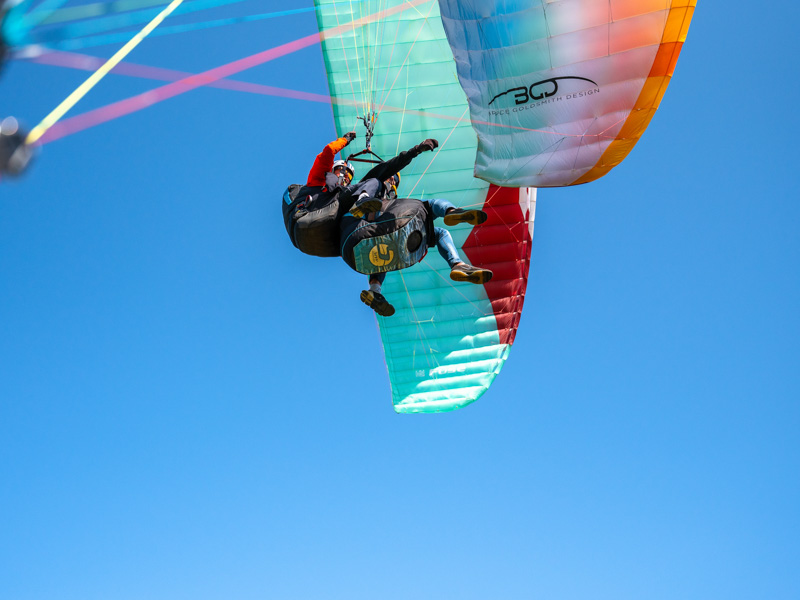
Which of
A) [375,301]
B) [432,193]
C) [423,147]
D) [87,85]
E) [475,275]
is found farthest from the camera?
[432,193]

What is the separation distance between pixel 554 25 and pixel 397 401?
4.13 metres

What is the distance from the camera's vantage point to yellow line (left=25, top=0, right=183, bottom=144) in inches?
77.5

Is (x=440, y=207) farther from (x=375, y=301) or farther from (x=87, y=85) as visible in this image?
(x=87, y=85)

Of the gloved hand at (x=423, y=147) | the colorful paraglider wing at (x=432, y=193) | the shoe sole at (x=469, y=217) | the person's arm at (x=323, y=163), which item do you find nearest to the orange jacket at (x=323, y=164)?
the person's arm at (x=323, y=163)

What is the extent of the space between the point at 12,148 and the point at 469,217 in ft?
14.8

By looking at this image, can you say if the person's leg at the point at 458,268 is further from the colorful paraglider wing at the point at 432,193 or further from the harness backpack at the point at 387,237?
the colorful paraglider wing at the point at 432,193

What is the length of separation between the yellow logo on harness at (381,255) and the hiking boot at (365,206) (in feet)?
1.05

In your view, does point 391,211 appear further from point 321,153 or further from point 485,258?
point 485,258

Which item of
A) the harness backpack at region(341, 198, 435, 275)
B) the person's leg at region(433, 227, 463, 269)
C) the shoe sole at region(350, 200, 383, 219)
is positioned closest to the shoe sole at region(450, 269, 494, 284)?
the person's leg at region(433, 227, 463, 269)

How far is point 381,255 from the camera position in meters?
6.30

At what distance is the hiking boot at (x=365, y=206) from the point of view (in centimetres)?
595

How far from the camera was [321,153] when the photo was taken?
6938 mm

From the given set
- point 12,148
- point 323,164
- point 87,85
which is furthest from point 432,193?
point 12,148

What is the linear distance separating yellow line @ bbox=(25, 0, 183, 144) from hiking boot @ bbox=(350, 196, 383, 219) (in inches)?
126
